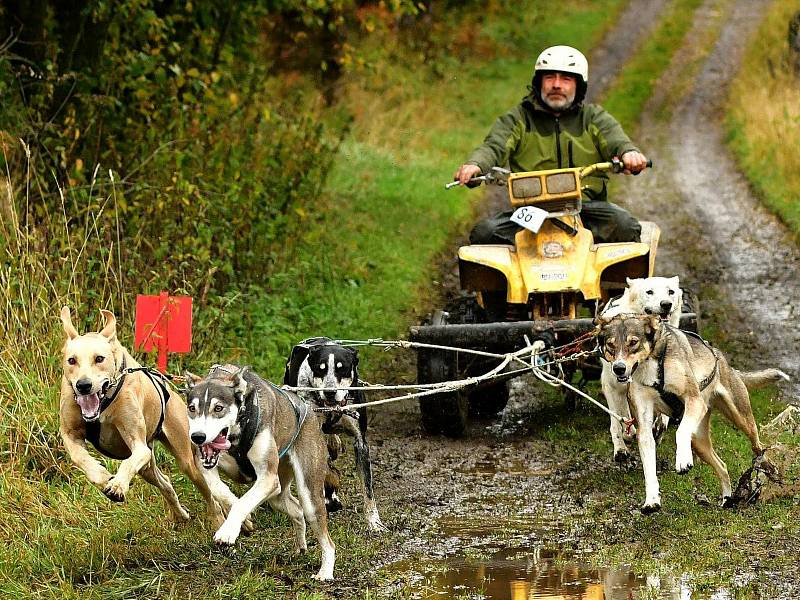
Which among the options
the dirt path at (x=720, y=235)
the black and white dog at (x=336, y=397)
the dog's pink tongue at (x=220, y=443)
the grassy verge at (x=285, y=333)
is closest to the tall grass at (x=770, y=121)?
the dirt path at (x=720, y=235)

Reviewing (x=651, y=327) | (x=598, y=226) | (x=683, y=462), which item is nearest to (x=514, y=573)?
(x=683, y=462)

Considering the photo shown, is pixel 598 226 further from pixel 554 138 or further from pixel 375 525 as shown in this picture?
pixel 375 525

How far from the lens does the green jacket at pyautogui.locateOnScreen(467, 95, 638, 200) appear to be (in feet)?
30.9

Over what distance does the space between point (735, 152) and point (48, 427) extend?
15832 millimetres

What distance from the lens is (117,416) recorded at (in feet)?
20.4

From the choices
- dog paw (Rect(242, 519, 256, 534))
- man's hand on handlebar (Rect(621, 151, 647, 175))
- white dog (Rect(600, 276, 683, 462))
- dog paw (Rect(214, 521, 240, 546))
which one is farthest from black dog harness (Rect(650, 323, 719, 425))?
dog paw (Rect(214, 521, 240, 546))

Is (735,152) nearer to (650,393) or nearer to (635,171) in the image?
(635,171)

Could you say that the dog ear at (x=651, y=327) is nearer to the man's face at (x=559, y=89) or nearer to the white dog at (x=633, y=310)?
the white dog at (x=633, y=310)

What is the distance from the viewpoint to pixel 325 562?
20.0 feet

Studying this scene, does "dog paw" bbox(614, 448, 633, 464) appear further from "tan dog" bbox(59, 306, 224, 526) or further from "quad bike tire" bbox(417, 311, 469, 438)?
"tan dog" bbox(59, 306, 224, 526)

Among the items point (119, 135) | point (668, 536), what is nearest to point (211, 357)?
point (119, 135)

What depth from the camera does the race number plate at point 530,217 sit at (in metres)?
8.41

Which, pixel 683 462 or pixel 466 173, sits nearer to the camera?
pixel 683 462

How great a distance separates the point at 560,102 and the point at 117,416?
14.7 feet
